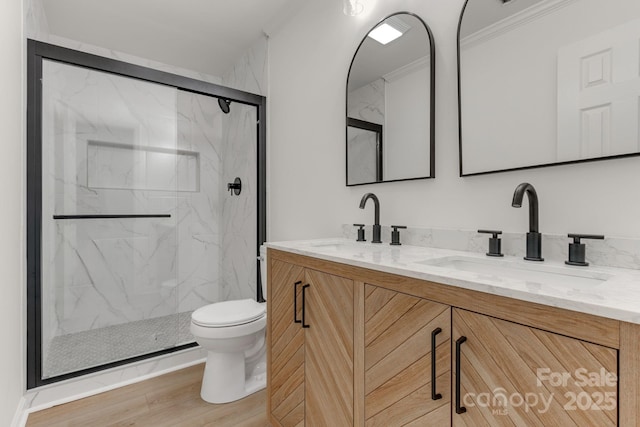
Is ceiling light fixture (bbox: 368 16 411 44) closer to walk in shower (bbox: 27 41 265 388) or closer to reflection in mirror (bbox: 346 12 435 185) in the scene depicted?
reflection in mirror (bbox: 346 12 435 185)

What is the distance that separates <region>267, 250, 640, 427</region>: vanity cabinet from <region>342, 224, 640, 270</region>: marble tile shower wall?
495mm

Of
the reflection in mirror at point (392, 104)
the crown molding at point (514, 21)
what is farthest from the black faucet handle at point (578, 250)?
the crown molding at point (514, 21)

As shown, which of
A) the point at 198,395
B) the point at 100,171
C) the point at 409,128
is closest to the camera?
the point at 409,128

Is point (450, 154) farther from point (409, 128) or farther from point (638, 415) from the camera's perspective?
point (638, 415)

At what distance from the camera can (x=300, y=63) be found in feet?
7.22

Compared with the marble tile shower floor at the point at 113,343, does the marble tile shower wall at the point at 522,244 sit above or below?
above

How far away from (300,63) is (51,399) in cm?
255

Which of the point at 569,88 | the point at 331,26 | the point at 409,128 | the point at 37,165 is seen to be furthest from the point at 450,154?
the point at 37,165

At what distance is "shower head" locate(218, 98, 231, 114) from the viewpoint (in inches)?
97.4

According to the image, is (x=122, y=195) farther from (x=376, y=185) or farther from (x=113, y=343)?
(x=376, y=185)

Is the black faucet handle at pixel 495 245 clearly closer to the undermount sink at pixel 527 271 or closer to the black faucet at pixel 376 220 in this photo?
the undermount sink at pixel 527 271

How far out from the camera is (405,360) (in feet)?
2.90

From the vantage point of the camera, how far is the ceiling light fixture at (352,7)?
1.75 m

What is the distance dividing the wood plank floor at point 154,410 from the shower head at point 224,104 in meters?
2.03
